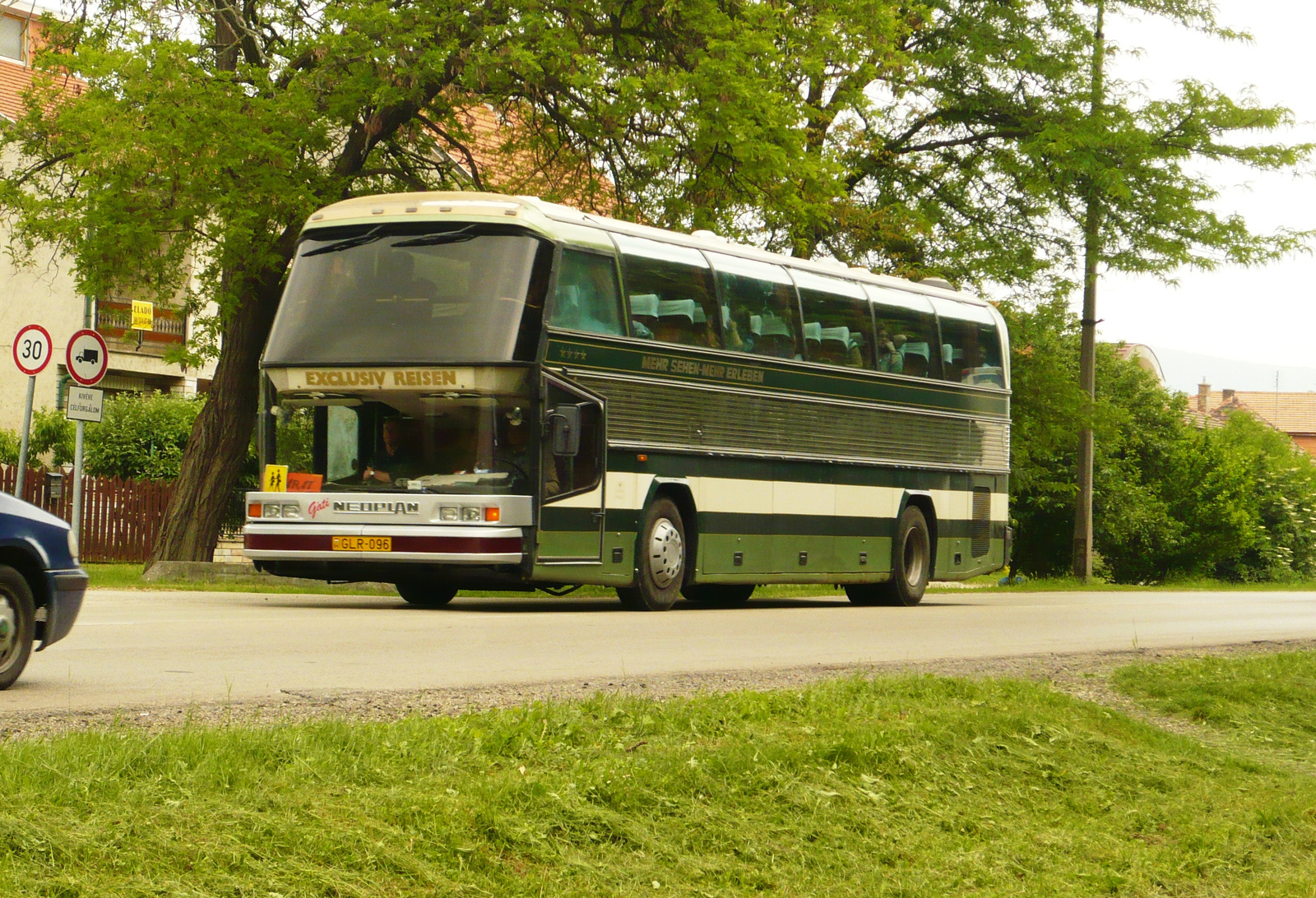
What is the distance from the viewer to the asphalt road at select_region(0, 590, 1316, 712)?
30.4 feet

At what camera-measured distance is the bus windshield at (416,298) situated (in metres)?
15.6

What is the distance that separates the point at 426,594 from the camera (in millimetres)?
18156

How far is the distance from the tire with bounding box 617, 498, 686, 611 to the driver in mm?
2580

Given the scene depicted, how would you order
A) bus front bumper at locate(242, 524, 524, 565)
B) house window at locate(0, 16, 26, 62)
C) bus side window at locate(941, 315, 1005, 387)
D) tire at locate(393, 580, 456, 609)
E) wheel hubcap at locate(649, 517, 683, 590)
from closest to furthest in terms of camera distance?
1. bus front bumper at locate(242, 524, 524, 565)
2. wheel hubcap at locate(649, 517, 683, 590)
3. tire at locate(393, 580, 456, 609)
4. bus side window at locate(941, 315, 1005, 387)
5. house window at locate(0, 16, 26, 62)

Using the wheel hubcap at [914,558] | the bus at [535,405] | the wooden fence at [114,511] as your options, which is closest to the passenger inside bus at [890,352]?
the bus at [535,405]

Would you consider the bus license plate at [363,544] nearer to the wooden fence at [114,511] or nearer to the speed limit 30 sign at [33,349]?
the speed limit 30 sign at [33,349]

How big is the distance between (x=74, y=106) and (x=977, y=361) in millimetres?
11721

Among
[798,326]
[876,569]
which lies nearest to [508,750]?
[798,326]

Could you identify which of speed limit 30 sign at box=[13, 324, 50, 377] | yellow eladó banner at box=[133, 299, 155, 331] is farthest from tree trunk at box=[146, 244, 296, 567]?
yellow eladó banner at box=[133, 299, 155, 331]

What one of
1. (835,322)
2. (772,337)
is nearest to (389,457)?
(772,337)

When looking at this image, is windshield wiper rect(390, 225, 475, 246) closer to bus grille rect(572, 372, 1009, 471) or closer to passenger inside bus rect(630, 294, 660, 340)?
bus grille rect(572, 372, 1009, 471)

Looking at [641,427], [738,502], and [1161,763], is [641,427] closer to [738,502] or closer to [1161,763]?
[738,502]

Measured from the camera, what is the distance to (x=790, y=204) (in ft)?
71.7

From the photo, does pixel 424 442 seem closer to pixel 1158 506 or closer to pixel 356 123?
pixel 356 123
